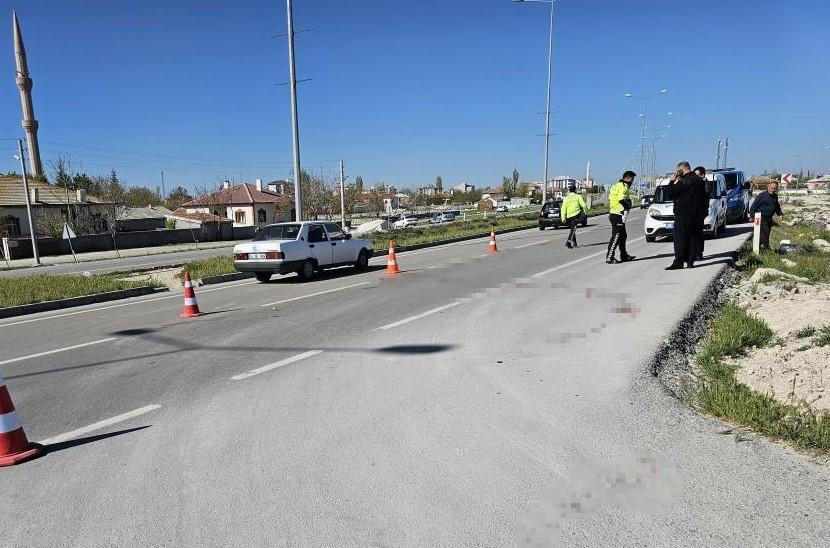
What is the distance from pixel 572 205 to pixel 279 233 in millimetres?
8913

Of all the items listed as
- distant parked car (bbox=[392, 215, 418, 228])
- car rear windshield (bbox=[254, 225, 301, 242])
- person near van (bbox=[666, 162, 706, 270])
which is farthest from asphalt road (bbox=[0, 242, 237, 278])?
distant parked car (bbox=[392, 215, 418, 228])

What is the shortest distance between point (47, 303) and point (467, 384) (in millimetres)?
11047

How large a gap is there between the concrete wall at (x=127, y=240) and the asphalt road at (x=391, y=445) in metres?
35.1

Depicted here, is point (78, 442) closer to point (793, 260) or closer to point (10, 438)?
point (10, 438)

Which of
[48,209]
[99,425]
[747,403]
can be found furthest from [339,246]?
[48,209]

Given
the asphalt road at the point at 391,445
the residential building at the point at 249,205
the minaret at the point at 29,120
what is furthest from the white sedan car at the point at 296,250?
the minaret at the point at 29,120

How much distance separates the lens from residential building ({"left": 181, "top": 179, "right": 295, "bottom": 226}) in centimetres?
7256

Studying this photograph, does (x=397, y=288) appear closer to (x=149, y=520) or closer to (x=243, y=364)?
(x=243, y=364)

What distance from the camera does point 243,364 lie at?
635cm

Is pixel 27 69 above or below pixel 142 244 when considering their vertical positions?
above

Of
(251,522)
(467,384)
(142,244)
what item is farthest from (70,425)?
(142,244)

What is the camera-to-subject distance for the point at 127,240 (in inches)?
1751

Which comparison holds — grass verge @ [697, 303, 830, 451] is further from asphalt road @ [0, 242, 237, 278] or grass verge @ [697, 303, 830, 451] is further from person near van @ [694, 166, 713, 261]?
asphalt road @ [0, 242, 237, 278]

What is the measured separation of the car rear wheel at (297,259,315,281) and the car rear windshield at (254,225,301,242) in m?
0.72
